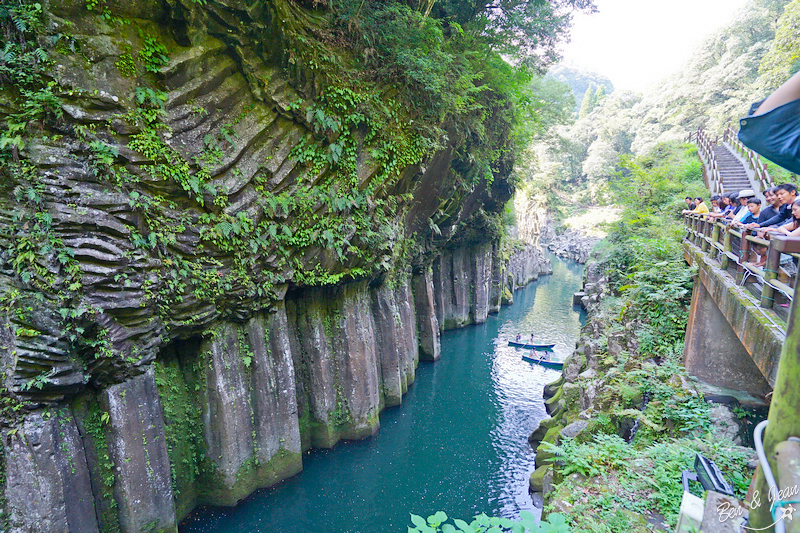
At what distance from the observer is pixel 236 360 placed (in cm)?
1003

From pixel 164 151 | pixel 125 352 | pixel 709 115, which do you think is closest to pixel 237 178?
pixel 164 151

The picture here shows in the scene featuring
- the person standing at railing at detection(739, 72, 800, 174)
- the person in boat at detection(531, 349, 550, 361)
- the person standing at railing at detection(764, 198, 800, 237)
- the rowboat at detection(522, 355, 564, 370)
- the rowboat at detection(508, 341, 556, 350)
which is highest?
the person standing at railing at detection(739, 72, 800, 174)

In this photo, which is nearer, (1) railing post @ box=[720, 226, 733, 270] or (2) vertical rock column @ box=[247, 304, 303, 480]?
(1) railing post @ box=[720, 226, 733, 270]

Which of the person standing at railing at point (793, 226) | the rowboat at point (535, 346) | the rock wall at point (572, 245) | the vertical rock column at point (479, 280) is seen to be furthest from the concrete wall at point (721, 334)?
the rock wall at point (572, 245)

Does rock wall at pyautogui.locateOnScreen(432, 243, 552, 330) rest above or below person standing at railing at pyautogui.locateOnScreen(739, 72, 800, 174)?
below

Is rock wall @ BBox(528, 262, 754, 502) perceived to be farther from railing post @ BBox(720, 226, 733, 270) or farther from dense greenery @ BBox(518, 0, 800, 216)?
dense greenery @ BBox(518, 0, 800, 216)

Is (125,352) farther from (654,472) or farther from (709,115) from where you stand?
(709,115)

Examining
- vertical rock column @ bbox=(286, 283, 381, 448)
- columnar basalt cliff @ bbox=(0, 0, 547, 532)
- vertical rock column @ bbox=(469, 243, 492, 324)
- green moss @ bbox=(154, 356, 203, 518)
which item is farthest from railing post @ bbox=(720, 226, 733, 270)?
vertical rock column @ bbox=(469, 243, 492, 324)

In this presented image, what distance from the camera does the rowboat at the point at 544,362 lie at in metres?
20.6

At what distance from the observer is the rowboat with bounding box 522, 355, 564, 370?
20.6 metres

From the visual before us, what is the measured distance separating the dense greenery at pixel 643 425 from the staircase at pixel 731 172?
333 centimetres

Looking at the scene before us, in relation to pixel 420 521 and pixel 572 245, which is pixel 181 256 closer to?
pixel 420 521

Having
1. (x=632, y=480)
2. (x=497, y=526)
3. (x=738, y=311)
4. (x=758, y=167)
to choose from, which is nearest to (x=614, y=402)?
(x=632, y=480)

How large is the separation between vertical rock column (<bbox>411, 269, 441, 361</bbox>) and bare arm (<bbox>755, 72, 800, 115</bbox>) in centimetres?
1844
